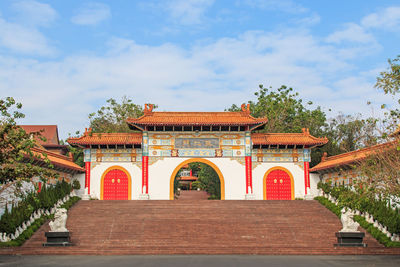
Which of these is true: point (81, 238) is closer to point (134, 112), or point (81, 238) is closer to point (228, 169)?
point (228, 169)

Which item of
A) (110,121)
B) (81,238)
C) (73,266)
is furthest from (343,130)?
(73,266)

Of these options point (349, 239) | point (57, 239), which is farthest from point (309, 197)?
point (57, 239)

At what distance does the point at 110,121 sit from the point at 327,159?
79.6 feet

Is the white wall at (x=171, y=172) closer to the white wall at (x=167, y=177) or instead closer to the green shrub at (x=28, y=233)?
the white wall at (x=167, y=177)

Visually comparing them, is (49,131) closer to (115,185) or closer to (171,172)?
(115,185)

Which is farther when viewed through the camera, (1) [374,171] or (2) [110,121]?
(2) [110,121]

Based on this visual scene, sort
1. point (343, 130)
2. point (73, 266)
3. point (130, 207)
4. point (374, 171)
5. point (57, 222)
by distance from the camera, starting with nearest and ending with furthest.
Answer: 1. point (73, 266)
2. point (374, 171)
3. point (57, 222)
4. point (130, 207)
5. point (343, 130)

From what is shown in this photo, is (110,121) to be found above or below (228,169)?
above

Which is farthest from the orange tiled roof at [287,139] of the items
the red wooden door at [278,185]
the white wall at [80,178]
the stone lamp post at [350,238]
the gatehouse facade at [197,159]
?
the white wall at [80,178]

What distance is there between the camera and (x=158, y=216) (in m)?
21.2

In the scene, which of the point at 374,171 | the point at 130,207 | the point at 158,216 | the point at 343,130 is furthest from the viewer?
the point at 343,130

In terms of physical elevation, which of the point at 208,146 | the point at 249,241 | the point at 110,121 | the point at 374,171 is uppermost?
the point at 110,121

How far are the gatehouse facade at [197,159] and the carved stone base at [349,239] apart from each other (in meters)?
10.7

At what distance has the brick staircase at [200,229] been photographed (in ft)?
52.6
